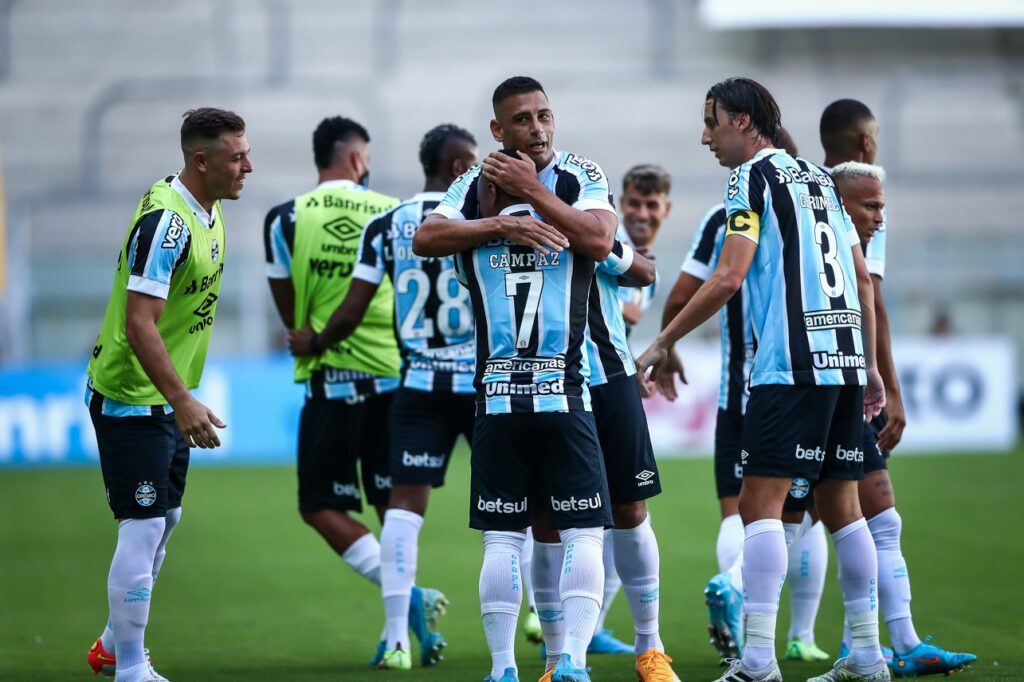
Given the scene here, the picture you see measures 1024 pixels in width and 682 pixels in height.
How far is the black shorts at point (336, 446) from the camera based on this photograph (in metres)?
7.00

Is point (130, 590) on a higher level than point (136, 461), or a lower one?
lower

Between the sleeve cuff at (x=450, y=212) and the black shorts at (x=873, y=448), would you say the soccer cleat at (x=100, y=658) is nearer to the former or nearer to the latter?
the sleeve cuff at (x=450, y=212)

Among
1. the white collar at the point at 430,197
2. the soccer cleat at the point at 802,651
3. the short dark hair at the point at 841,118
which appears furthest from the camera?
the white collar at the point at 430,197

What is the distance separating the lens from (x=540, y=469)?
16.9 ft

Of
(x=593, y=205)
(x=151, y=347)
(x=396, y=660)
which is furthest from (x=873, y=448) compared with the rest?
(x=151, y=347)

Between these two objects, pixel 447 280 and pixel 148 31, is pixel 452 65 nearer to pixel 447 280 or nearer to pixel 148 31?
pixel 148 31

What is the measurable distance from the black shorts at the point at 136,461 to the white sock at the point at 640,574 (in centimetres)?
184

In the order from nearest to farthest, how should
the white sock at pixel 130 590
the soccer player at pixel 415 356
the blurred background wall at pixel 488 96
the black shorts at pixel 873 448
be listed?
the white sock at pixel 130 590
the black shorts at pixel 873 448
the soccer player at pixel 415 356
the blurred background wall at pixel 488 96

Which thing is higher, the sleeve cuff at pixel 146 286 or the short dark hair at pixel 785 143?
the short dark hair at pixel 785 143

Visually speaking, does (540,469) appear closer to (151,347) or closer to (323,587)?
(151,347)

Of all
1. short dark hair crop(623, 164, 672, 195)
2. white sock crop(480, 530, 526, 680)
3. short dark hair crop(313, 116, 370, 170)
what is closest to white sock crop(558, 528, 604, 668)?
white sock crop(480, 530, 526, 680)

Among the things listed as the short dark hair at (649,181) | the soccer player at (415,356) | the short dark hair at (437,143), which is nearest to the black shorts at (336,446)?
the soccer player at (415,356)

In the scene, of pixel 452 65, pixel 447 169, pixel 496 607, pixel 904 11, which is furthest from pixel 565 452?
pixel 904 11

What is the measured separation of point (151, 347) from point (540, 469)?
154 cm
